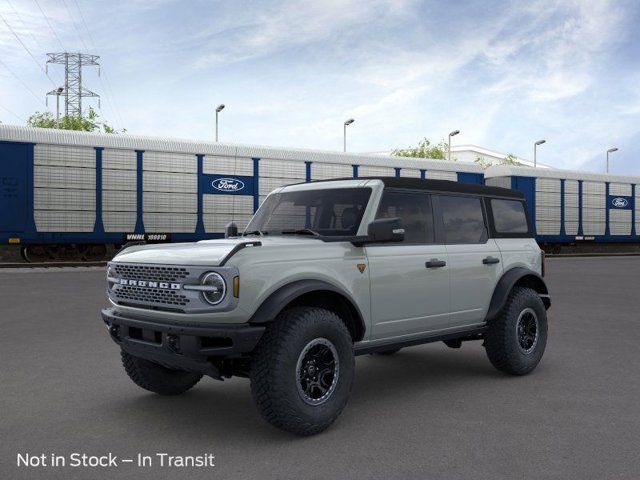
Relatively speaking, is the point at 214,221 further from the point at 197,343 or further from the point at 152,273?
the point at 197,343

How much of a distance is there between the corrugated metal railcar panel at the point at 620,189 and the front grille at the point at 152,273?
1380 inches

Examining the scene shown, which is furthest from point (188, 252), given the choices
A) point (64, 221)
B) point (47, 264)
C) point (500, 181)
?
point (500, 181)

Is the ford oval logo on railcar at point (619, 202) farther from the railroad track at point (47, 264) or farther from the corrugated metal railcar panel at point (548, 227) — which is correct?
the railroad track at point (47, 264)

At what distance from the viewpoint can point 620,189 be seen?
116 feet

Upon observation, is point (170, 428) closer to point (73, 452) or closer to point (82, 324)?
point (73, 452)

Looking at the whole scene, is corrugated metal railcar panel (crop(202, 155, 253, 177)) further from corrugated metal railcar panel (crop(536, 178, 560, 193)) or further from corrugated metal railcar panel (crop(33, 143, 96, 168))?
corrugated metal railcar panel (crop(536, 178, 560, 193))

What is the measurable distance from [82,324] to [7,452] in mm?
5656

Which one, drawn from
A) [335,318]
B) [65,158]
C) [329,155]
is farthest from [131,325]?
[329,155]

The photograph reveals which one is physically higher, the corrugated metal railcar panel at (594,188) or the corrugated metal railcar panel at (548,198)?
the corrugated metal railcar panel at (594,188)

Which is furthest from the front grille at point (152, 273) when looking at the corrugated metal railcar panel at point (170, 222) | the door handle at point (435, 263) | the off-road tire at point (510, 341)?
the corrugated metal railcar panel at point (170, 222)

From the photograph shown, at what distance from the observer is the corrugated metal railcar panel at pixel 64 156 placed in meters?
20.5

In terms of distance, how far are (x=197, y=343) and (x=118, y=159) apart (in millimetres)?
19003

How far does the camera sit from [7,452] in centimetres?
407

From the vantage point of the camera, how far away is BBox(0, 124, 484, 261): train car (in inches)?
802
